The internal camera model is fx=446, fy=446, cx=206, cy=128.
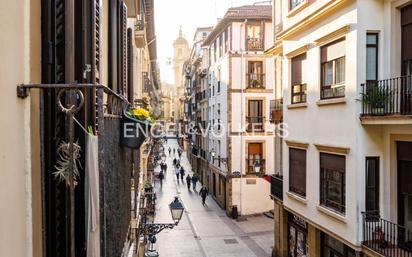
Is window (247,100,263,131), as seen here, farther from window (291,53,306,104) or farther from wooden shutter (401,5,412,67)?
wooden shutter (401,5,412,67)

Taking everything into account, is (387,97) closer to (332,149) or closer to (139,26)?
(332,149)

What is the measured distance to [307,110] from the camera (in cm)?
1480

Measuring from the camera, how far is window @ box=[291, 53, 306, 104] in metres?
15.4

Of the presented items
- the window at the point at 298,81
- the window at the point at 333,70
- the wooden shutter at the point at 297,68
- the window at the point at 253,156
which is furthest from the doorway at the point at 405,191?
the window at the point at 253,156

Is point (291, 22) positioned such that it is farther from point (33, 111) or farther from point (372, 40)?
point (33, 111)

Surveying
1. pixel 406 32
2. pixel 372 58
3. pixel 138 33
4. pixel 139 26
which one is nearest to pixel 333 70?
pixel 372 58

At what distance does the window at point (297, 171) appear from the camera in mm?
15461

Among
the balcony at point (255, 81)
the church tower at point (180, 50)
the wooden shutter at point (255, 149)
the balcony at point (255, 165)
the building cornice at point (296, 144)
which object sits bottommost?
the balcony at point (255, 165)

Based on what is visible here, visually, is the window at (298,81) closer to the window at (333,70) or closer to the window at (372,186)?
the window at (333,70)

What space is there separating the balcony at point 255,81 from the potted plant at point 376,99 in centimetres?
2098

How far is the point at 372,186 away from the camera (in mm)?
11789

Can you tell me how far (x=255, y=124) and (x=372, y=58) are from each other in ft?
67.6

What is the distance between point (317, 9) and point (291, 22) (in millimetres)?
2580

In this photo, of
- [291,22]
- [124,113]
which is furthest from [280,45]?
[124,113]
